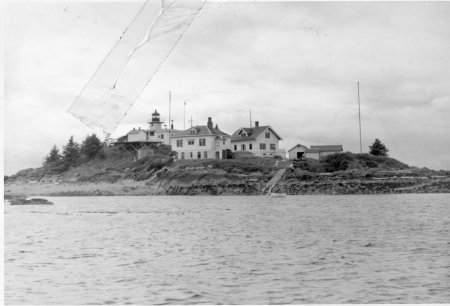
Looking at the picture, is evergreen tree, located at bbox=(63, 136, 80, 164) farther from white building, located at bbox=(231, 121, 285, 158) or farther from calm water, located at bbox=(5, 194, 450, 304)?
calm water, located at bbox=(5, 194, 450, 304)

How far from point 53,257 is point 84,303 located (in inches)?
307

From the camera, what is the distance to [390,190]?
238ft

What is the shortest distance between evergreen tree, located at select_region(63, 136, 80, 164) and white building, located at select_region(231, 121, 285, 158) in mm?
31537

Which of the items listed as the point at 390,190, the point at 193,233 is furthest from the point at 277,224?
the point at 390,190

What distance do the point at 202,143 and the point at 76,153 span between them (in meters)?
29.3

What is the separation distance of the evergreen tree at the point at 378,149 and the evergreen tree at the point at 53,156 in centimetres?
5611

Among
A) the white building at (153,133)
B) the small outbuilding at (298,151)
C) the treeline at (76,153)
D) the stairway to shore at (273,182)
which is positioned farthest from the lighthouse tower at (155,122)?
the stairway to shore at (273,182)

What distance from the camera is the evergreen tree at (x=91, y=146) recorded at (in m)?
109

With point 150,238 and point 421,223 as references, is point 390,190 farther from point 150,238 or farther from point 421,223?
point 150,238

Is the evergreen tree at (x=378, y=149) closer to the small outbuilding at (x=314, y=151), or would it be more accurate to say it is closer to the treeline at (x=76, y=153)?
the small outbuilding at (x=314, y=151)

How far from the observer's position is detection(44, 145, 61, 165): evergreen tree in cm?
11006

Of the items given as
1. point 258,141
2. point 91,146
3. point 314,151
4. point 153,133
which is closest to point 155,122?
point 153,133

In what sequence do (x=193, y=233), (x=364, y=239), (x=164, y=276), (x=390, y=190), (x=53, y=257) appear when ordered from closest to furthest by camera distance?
1. (x=164, y=276)
2. (x=53, y=257)
3. (x=364, y=239)
4. (x=193, y=233)
5. (x=390, y=190)

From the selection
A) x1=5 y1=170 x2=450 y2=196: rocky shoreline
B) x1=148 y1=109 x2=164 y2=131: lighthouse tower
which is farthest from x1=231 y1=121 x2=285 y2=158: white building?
x1=148 y1=109 x2=164 y2=131: lighthouse tower
